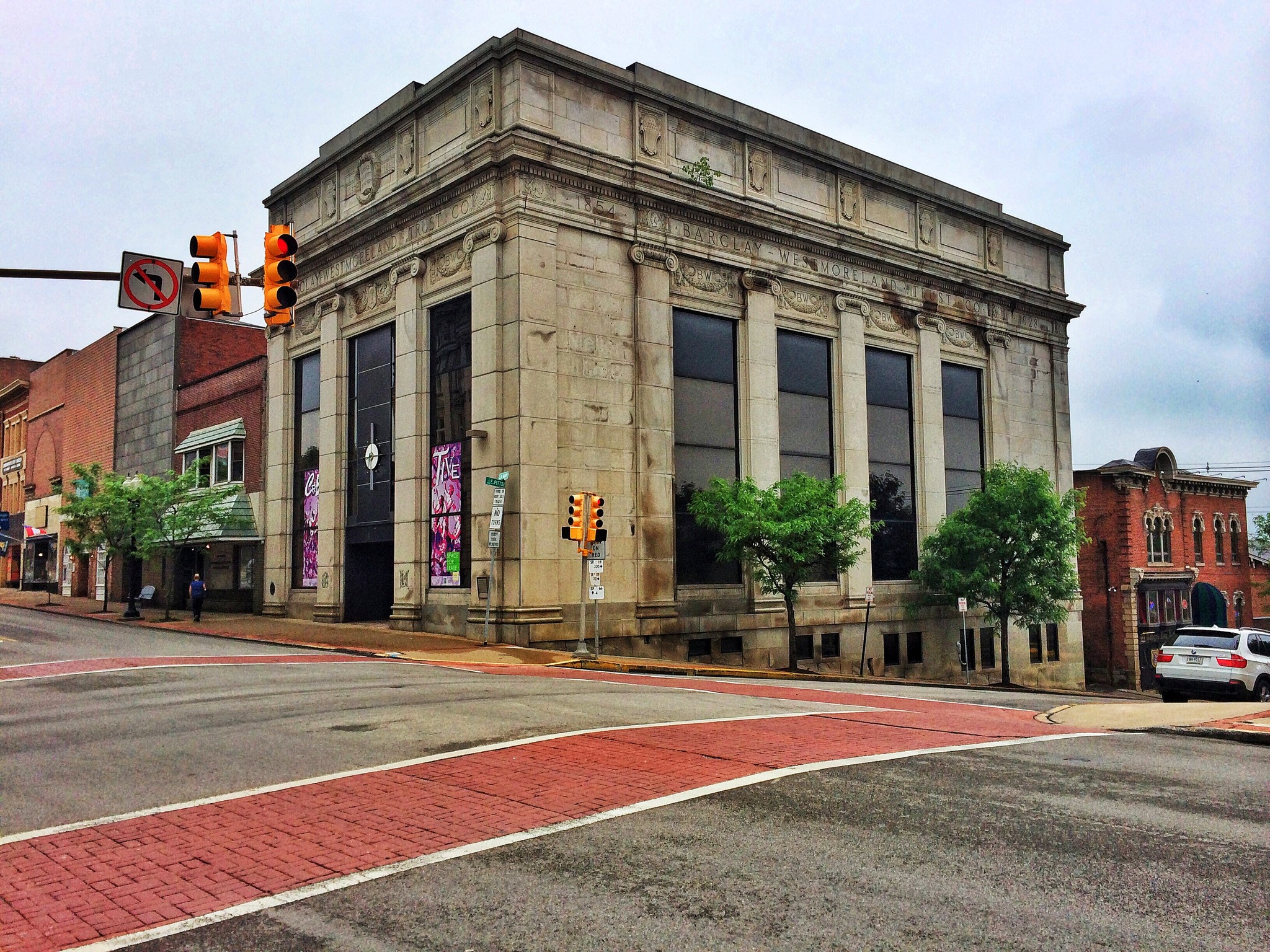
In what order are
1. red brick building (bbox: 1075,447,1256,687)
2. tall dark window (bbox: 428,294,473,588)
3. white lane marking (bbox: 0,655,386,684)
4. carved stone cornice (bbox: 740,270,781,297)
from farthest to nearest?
red brick building (bbox: 1075,447,1256,687) < carved stone cornice (bbox: 740,270,781,297) < tall dark window (bbox: 428,294,473,588) < white lane marking (bbox: 0,655,386,684)

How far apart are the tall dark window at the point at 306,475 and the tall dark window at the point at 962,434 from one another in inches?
932

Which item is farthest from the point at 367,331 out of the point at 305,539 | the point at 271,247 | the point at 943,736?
the point at 943,736

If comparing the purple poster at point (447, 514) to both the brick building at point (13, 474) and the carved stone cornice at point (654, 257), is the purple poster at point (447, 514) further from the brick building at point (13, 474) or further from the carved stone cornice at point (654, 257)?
the brick building at point (13, 474)

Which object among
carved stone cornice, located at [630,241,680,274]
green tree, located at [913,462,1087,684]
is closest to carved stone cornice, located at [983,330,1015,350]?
green tree, located at [913,462,1087,684]

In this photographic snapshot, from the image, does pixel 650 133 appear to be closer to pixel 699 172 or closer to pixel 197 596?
pixel 699 172

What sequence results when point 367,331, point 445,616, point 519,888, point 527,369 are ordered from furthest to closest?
point 367,331
point 445,616
point 527,369
point 519,888

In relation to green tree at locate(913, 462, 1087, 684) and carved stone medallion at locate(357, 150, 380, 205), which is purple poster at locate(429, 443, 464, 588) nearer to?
carved stone medallion at locate(357, 150, 380, 205)

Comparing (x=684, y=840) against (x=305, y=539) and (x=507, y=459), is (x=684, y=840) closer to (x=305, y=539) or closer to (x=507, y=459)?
(x=507, y=459)

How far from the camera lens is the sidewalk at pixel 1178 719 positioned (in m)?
12.8

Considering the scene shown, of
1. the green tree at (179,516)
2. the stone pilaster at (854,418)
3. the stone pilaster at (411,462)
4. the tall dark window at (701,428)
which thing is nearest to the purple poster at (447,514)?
the stone pilaster at (411,462)

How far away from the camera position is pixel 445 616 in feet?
96.7

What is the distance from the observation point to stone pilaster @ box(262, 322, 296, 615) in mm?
37125

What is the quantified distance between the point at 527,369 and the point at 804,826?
20.9 m

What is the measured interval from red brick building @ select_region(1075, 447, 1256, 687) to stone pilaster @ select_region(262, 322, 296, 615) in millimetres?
35720
